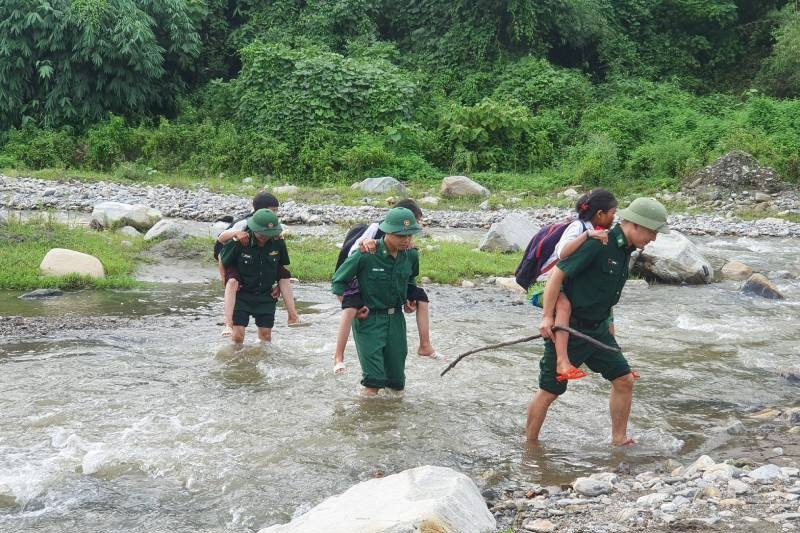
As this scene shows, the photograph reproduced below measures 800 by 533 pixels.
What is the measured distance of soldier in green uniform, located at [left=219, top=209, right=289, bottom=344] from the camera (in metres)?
8.23

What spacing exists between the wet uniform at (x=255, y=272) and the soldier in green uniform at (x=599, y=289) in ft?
10.7

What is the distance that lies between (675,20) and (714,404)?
27403 mm

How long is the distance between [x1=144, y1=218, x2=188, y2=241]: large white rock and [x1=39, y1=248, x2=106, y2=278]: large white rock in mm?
2192

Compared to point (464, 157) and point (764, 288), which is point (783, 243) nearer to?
point (764, 288)

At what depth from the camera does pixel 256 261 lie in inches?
336

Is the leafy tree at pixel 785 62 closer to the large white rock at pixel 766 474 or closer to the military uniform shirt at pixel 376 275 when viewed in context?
the military uniform shirt at pixel 376 275

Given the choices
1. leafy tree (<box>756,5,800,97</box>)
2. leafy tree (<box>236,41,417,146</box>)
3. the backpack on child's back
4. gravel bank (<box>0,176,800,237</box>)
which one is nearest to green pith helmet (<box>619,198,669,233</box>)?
the backpack on child's back

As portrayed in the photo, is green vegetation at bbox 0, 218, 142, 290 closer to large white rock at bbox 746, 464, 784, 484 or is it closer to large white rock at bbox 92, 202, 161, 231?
large white rock at bbox 92, 202, 161, 231

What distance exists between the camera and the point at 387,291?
6.97 metres

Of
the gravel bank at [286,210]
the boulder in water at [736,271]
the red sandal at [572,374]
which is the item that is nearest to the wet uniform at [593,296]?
the red sandal at [572,374]

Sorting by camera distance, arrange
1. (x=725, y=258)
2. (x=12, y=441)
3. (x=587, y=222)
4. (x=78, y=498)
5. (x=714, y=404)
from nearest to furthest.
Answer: (x=78, y=498), (x=587, y=222), (x=12, y=441), (x=714, y=404), (x=725, y=258)

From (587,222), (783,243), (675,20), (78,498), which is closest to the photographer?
(78,498)

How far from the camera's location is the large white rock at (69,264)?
40.4 feet

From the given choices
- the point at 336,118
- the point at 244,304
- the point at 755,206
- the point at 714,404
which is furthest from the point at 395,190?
the point at 714,404
